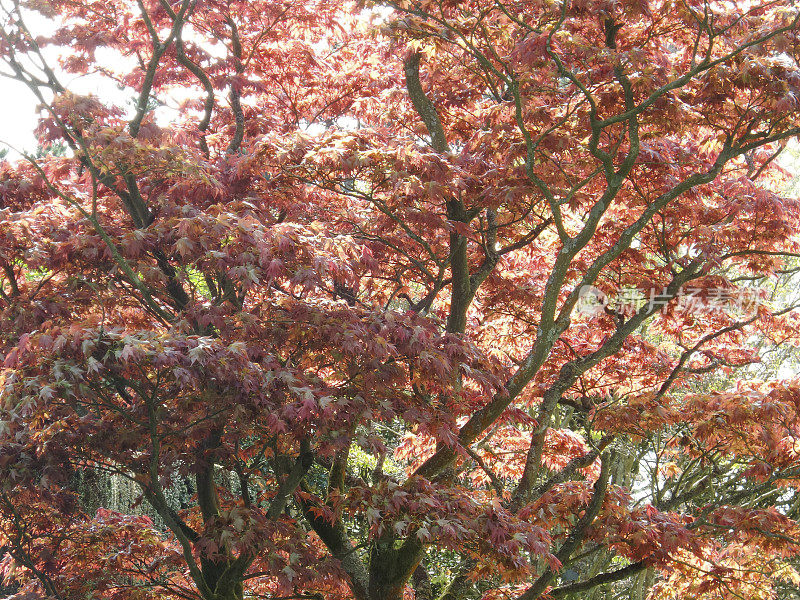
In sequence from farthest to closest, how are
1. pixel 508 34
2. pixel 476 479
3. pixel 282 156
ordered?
pixel 476 479, pixel 508 34, pixel 282 156

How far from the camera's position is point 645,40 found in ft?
12.7

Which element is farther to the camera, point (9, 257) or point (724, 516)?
point (724, 516)

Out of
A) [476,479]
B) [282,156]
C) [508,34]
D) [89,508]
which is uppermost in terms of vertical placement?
[508,34]

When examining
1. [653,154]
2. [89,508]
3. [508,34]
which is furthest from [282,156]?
[89,508]

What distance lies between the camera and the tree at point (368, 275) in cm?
322

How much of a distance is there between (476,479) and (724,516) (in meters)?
2.34

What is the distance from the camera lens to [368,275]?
16.3 ft

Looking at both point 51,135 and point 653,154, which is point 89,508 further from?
point 653,154

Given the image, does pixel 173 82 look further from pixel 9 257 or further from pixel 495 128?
pixel 495 128

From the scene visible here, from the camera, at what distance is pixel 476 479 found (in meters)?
6.05

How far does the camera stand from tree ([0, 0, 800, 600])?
3.22 meters

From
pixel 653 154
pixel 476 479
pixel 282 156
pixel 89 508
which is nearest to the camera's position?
pixel 282 156

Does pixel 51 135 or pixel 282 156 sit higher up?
pixel 282 156

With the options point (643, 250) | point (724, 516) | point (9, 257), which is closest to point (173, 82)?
point (9, 257)
